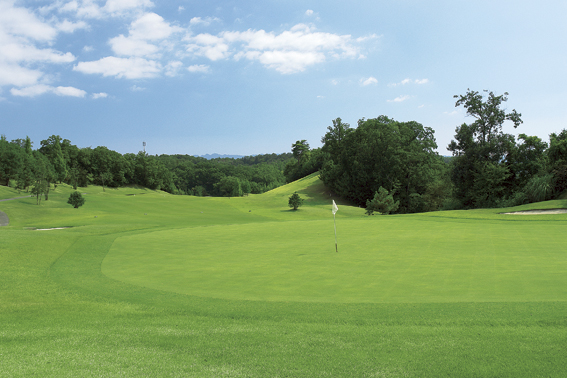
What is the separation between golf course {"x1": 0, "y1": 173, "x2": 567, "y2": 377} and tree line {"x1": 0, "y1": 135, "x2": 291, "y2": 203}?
43.1 m

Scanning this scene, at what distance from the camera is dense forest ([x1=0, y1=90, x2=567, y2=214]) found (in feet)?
133

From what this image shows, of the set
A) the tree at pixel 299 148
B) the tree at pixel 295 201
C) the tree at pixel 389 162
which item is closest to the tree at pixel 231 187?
the tree at pixel 299 148

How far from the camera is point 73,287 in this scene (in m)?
9.30

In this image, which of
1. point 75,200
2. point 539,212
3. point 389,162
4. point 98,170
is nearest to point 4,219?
point 75,200

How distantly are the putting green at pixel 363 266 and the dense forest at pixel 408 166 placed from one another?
25.3 m

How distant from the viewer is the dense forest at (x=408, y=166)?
40.6 metres

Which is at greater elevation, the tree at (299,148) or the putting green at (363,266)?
the tree at (299,148)

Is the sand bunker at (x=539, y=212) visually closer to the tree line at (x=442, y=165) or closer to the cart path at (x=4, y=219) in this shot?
the tree line at (x=442, y=165)

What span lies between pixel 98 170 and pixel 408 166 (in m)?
87.6

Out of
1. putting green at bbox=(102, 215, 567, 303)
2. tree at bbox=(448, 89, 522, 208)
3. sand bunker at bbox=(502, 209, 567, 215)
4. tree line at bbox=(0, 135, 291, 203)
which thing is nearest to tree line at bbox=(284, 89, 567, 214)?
tree at bbox=(448, 89, 522, 208)

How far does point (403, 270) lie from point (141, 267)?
28.3ft

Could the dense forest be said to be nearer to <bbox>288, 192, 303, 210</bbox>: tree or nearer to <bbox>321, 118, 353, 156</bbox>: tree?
<bbox>321, 118, 353, 156</bbox>: tree

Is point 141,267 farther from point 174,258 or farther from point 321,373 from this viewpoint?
point 321,373

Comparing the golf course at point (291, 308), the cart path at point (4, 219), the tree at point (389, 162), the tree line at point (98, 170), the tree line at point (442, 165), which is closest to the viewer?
the golf course at point (291, 308)
